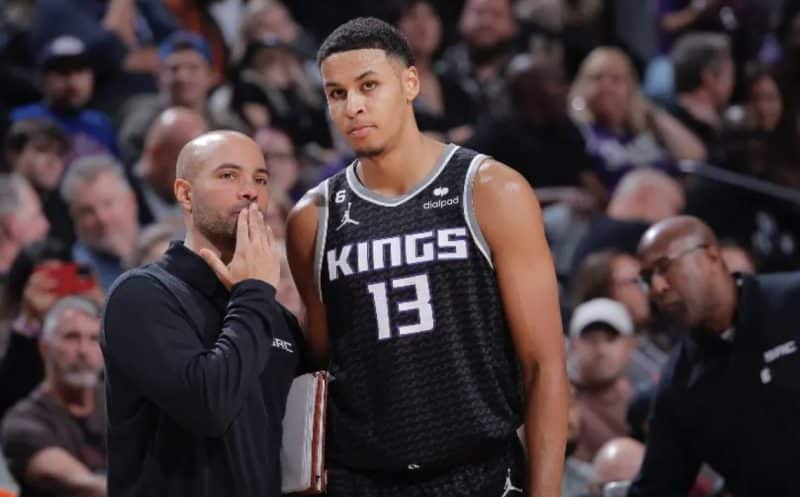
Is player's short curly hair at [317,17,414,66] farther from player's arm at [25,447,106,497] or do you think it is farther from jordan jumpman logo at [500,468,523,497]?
player's arm at [25,447,106,497]

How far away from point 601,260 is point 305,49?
8.96ft

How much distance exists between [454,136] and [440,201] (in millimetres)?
4695

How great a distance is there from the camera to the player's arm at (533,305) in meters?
3.48

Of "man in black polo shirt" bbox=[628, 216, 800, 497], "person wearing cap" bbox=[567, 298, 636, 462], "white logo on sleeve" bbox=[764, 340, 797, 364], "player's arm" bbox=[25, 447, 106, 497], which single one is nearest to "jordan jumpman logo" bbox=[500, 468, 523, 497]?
"man in black polo shirt" bbox=[628, 216, 800, 497]

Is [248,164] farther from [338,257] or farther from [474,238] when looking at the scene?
[474,238]

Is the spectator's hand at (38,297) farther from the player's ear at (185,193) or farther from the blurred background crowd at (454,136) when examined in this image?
the player's ear at (185,193)

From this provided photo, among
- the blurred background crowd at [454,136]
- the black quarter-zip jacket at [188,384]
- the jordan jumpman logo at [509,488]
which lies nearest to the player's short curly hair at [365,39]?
the black quarter-zip jacket at [188,384]

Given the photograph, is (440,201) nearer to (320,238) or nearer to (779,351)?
(320,238)

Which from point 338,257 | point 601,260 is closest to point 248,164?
point 338,257

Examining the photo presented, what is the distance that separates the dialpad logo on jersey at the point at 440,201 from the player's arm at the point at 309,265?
0.94 ft

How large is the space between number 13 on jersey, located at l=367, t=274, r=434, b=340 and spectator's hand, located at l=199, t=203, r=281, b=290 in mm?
244

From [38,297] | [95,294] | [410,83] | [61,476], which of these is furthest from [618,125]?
[410,83]

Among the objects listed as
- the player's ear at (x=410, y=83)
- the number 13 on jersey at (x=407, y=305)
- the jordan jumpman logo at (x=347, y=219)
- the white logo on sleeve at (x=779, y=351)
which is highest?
the player's ear at (x=410, y=83)

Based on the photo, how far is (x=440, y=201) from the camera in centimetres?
356
